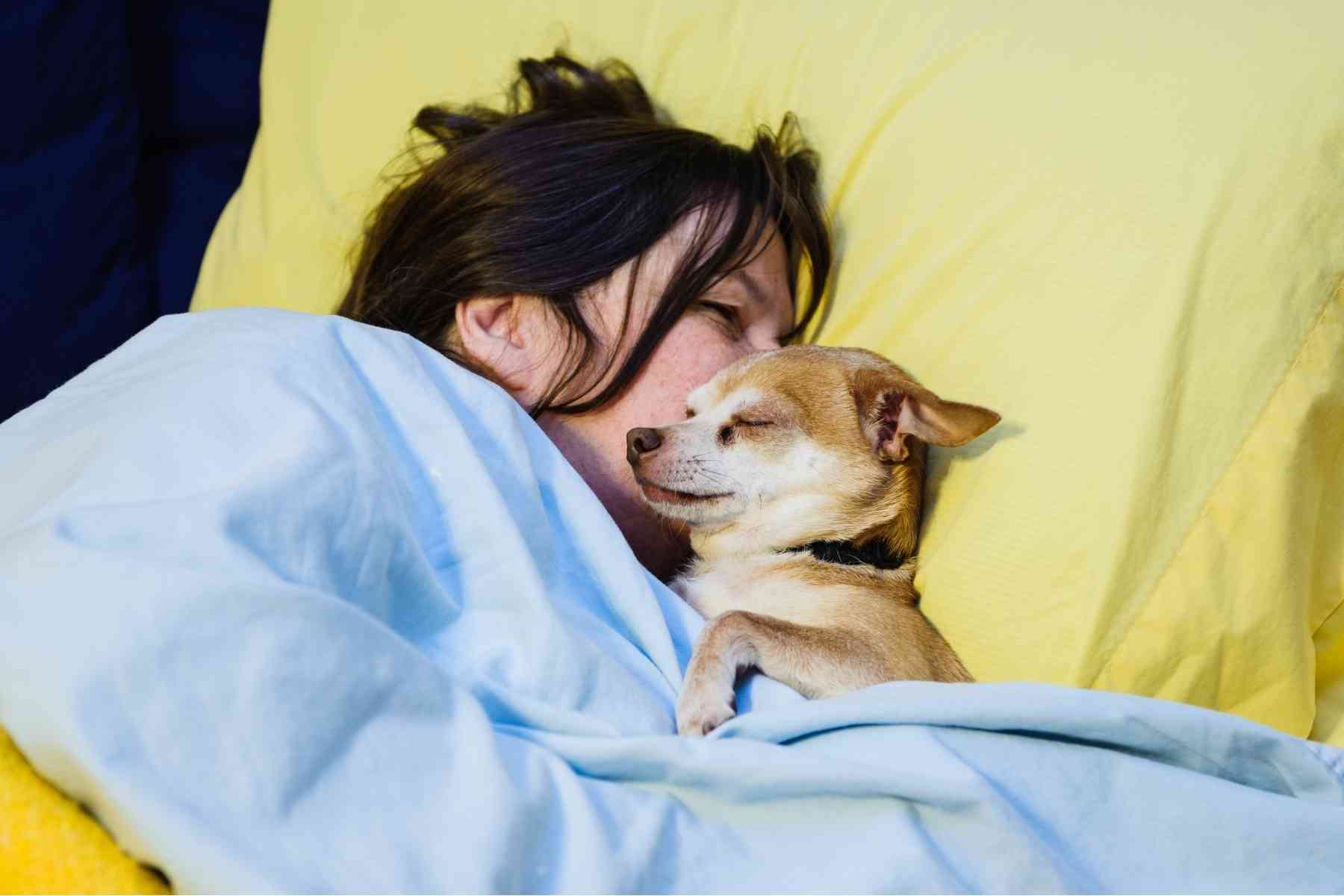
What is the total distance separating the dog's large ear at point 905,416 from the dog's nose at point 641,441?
1.06ft

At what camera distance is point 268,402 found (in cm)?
135

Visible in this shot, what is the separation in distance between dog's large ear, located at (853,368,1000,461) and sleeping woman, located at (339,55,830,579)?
0.28m

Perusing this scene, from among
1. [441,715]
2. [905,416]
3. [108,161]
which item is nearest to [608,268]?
[905,416]

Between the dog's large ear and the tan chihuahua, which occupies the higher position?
the dog's large ear

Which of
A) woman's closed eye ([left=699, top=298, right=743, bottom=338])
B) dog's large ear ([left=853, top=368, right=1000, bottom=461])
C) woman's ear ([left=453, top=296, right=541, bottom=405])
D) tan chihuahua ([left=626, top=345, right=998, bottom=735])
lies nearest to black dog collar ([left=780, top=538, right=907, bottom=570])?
tan chihuahua ([left=626, top=345, right=998, bottom=735])

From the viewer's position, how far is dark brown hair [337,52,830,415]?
193cm

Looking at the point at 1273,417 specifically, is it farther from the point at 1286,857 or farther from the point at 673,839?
the point at 673,839

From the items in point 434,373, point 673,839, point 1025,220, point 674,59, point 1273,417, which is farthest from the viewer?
point 674,59

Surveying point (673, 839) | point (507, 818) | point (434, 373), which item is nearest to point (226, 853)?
point (507, 818)

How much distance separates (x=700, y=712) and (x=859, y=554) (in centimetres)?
55

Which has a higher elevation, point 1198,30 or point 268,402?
point 1198,30

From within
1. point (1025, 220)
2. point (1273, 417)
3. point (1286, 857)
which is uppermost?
point (1025, 220)

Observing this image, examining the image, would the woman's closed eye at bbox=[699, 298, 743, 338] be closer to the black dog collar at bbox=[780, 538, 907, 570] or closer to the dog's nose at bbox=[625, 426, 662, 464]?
the dog's nose at bbox=[625, 426, 662, 464]

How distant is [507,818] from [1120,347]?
1035mm
